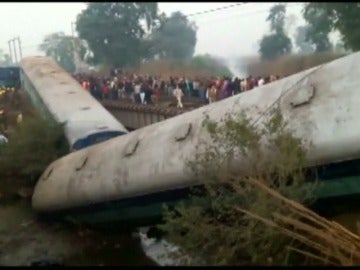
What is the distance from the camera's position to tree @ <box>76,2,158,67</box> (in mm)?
45875

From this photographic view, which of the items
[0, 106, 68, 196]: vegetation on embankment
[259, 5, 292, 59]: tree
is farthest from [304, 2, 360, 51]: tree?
[0, 106, 68, 196]: vegetation on embankment

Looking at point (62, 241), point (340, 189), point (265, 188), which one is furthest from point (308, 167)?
point (62, 241)

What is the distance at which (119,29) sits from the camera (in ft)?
150

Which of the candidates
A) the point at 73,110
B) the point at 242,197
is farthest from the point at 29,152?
the point at 242,197

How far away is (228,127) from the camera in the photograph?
8.59 m

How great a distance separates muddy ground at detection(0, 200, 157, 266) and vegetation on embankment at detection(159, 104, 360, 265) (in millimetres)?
4491

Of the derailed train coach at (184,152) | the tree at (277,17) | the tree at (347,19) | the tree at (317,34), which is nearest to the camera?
the derailed train coach at (184,152)

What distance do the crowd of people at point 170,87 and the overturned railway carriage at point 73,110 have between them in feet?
9.56

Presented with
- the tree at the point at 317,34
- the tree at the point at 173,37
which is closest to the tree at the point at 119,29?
the tree at the point at 173,37

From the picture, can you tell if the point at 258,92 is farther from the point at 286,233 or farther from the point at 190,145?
the point at 286,233

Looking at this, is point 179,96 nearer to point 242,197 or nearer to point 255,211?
point 242,197

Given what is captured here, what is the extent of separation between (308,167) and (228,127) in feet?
5.30

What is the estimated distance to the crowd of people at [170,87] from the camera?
64.8 ft

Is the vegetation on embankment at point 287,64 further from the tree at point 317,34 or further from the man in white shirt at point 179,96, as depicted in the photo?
the tree at point 317,34
